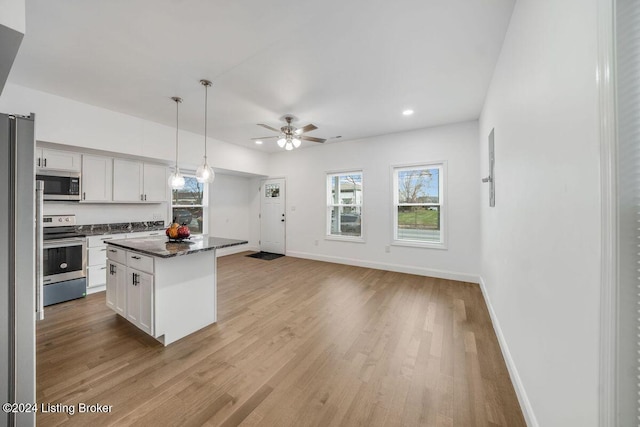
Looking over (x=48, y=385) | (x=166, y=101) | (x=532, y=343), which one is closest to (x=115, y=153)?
(x=166, y=101)

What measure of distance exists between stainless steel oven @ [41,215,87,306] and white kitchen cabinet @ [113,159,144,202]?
0.76 metres

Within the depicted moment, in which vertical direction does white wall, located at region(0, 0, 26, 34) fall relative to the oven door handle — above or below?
above

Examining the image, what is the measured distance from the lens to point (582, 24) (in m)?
0.89

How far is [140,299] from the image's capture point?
2326 millimetres

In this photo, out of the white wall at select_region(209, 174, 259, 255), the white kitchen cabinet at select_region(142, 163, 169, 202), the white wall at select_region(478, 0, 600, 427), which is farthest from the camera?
the white wall at select_region(209, 174, 259, 255)

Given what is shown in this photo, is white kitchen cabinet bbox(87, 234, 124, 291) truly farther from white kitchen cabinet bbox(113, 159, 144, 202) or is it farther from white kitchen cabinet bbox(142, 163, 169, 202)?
white kitchen cabinet bbox(142, 163, 169, 202)

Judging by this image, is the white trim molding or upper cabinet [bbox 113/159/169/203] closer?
the white trim molding

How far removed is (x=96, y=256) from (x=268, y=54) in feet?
12.8

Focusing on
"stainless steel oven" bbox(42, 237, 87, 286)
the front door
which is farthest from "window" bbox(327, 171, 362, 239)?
"stainless steel oven" bbox(42, 237, 87, 286)

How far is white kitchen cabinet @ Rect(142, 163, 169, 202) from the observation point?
4.37 m

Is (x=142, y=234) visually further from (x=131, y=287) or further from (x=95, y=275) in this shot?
(x=131, y=287)

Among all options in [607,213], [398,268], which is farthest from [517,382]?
[398,268]

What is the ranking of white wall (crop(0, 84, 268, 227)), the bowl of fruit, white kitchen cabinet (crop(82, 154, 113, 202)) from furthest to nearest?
white kitchen cabinet (crop(82, 154, 113, 202))
white wall (crop(0, 84, 268, 227))
the bowl of fruit

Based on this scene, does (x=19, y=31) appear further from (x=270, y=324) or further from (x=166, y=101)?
(x=270, y=324)
